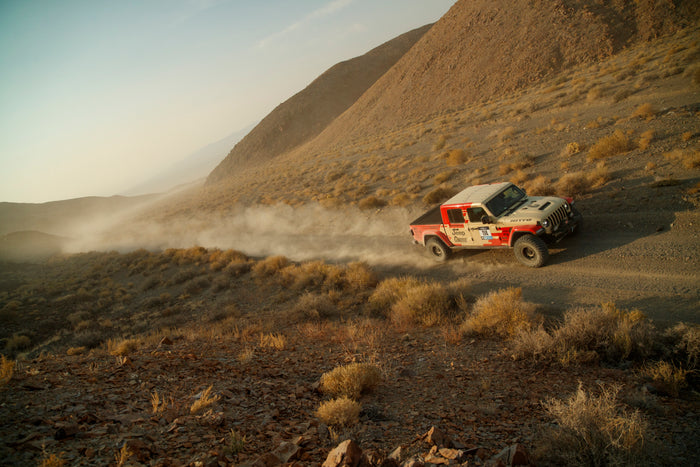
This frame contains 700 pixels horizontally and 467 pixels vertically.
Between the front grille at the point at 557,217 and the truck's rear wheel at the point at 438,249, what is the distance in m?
3.37

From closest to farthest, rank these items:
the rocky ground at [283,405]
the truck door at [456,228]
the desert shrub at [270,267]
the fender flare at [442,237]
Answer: the rocky ground at [283,405]
the truck door at [456,228]
the fender flare at [442,237]
the desert shrub at [270,267]

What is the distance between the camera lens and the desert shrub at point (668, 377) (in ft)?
14.0

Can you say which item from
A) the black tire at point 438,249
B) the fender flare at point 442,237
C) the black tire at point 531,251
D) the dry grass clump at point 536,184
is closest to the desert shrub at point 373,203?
the dry grass clump at point 536,184

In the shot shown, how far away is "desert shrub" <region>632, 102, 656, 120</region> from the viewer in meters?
15.5

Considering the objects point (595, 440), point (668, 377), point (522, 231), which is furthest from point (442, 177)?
point (595, 440)

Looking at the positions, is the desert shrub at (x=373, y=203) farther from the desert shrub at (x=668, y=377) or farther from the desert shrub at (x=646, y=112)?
the desert shrub at (x=668, y=377)

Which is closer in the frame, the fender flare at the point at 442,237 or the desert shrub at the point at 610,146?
the fender flare at the point at 442,237

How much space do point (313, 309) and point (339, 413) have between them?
5.70 meters

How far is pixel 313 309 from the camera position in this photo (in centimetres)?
998

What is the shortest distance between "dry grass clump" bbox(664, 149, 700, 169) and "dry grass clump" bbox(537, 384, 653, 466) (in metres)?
11.8

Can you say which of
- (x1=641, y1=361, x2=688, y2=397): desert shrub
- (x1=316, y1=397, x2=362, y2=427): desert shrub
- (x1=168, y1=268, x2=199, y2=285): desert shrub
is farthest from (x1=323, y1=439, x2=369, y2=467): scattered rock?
(x1=168, y1=268, x2=199, y2=285): desert shrub

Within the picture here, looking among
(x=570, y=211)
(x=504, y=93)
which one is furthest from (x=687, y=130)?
(x=504, y=93)

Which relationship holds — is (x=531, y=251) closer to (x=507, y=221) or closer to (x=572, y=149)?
(x=507, y=221)

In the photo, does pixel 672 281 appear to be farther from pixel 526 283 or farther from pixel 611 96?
pixel 611 96
